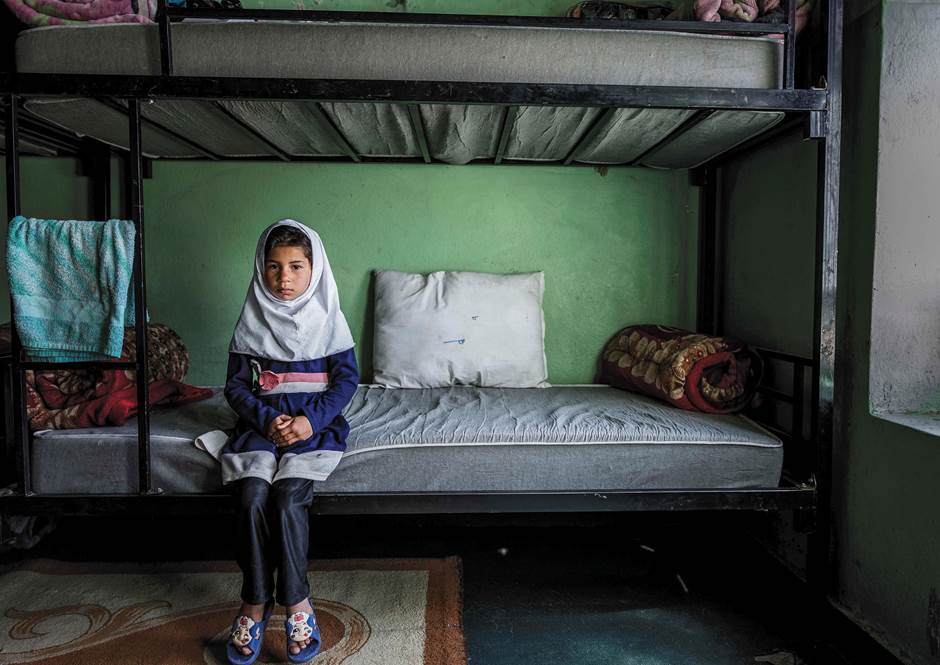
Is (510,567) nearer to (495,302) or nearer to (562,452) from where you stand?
(562,452)

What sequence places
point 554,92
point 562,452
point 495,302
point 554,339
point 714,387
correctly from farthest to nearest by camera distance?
point 554,339
point 495,302
point 714,387
point 562,452
point 554,92

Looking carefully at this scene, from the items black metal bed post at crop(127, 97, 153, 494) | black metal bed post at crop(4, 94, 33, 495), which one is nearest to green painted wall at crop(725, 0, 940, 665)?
black metal bed post at crop(127, 97, 153, 494)

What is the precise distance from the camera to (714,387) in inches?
92.3

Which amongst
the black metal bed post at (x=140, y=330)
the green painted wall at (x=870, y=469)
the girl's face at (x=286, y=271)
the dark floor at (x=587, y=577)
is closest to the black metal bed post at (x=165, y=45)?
the black metal bed post at (x=140, y=330)

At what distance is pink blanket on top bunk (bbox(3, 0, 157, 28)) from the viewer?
1.86 metres

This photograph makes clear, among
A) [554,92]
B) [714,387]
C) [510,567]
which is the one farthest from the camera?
[510,567]

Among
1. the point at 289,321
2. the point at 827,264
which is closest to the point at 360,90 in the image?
the point at 289,321

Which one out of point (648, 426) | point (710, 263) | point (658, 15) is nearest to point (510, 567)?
point (648, 426)

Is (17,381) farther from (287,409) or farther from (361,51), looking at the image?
(361,51)

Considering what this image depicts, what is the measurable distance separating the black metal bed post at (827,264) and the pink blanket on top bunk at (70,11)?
7.28ft

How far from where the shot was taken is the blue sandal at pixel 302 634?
1.79 m

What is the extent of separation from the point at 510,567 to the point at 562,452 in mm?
772

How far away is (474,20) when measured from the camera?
1.82 m

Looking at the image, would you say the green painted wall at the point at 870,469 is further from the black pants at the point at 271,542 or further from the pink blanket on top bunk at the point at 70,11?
the pink blanket on top bunk at the point at 70,11
